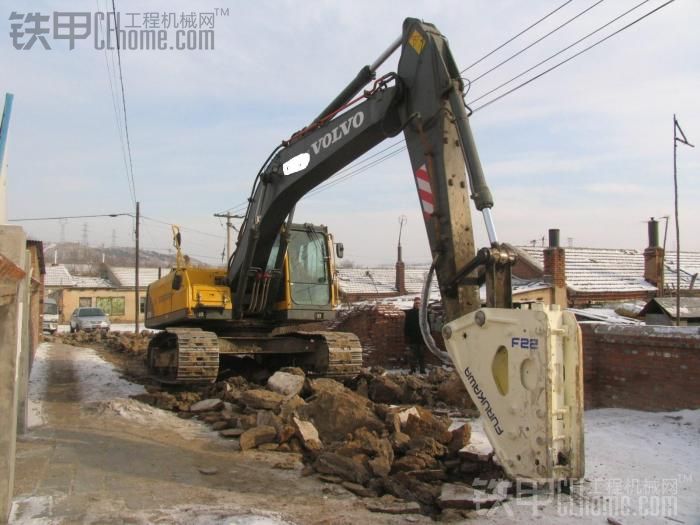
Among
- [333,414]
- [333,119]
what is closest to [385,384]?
[333,414]

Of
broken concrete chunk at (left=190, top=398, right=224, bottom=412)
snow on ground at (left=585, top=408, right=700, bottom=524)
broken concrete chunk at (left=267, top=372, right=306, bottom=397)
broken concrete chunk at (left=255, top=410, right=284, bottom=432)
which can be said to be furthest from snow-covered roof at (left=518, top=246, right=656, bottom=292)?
broken concrete chunk at (left=255, top=410, right=284, bottom=432)

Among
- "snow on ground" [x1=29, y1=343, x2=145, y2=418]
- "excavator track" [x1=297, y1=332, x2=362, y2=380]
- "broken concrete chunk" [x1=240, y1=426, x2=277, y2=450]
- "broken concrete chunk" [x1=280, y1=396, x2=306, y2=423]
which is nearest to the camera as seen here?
"broken concrete chunk" [x1=240, y1=426, x2=277, y2=450]

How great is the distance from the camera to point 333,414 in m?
6.83

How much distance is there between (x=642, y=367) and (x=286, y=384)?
486 centimetres

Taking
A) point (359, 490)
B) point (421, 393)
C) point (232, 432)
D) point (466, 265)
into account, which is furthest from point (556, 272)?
point (359, 490)

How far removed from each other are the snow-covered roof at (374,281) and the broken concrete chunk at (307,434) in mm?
30791

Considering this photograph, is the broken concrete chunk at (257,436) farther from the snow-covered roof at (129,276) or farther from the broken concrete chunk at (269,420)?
the snow-covered roof at (129,276)

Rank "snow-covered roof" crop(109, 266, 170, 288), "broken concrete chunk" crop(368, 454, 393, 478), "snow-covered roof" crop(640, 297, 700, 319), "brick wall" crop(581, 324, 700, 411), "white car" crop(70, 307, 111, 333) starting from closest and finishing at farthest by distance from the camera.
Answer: "broken concrete chunk" crop(368, 454, 393, 478)
"brick wall" crop(581, 324, 700, 411)
"snow-covered roof" crop(640, 297, 700, 319)
"white car" crop(70, 307, 111, 333)
"snow-covered roof" crop(109, 266, 170, 288)

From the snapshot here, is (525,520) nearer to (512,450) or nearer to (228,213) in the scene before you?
(512,450)

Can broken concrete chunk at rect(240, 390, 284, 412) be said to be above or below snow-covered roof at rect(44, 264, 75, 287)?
below

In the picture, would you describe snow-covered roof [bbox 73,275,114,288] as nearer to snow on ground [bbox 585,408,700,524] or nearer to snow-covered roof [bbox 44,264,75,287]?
snow-covered roof [bbox 44,264,75,287]

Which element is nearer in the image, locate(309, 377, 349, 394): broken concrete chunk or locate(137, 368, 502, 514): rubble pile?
locate(137, 368, 502, 514): rubble pile

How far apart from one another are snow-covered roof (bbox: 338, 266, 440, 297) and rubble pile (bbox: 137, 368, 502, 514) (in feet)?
93.4

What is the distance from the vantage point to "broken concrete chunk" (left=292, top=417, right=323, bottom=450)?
635cm
